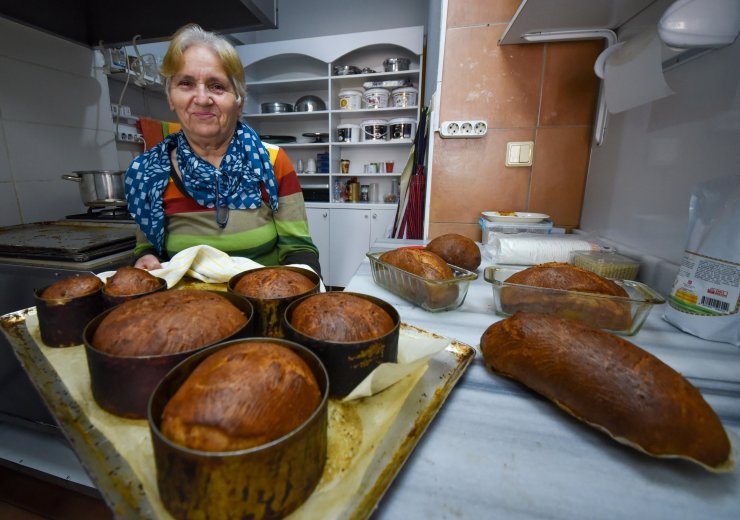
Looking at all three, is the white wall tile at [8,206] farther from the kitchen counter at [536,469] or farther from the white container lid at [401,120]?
the white container lid at [401,120]

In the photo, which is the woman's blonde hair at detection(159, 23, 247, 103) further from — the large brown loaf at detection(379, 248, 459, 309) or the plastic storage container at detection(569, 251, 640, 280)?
the plastic storage container at detection(569, 251, 640, 280)

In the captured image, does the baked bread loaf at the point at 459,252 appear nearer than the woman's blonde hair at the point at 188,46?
Yes

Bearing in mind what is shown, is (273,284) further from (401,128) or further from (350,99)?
(350,99)

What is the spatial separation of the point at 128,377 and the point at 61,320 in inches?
11.7

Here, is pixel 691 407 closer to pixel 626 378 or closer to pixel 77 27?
pixel 626 378

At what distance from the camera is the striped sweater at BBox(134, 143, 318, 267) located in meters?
1.15

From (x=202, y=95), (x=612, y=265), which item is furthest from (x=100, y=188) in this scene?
(x=612, y=265)

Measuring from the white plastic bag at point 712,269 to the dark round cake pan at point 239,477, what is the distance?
0.68 m

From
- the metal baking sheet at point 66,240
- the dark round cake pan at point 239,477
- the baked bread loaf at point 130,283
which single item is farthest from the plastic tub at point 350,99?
the dark round cake pan at point 239,477

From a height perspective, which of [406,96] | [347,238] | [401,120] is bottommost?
[347,238]

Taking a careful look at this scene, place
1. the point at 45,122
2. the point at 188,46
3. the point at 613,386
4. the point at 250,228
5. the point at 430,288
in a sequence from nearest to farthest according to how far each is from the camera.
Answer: the point at 613,386 → the point at 430,288 → the point at 188,46 → the point at 250,228 → the point at 45,122

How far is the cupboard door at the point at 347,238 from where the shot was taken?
2.85 meters

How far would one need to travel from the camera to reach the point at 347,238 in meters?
2.91

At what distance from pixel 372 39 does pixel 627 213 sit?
248cm
